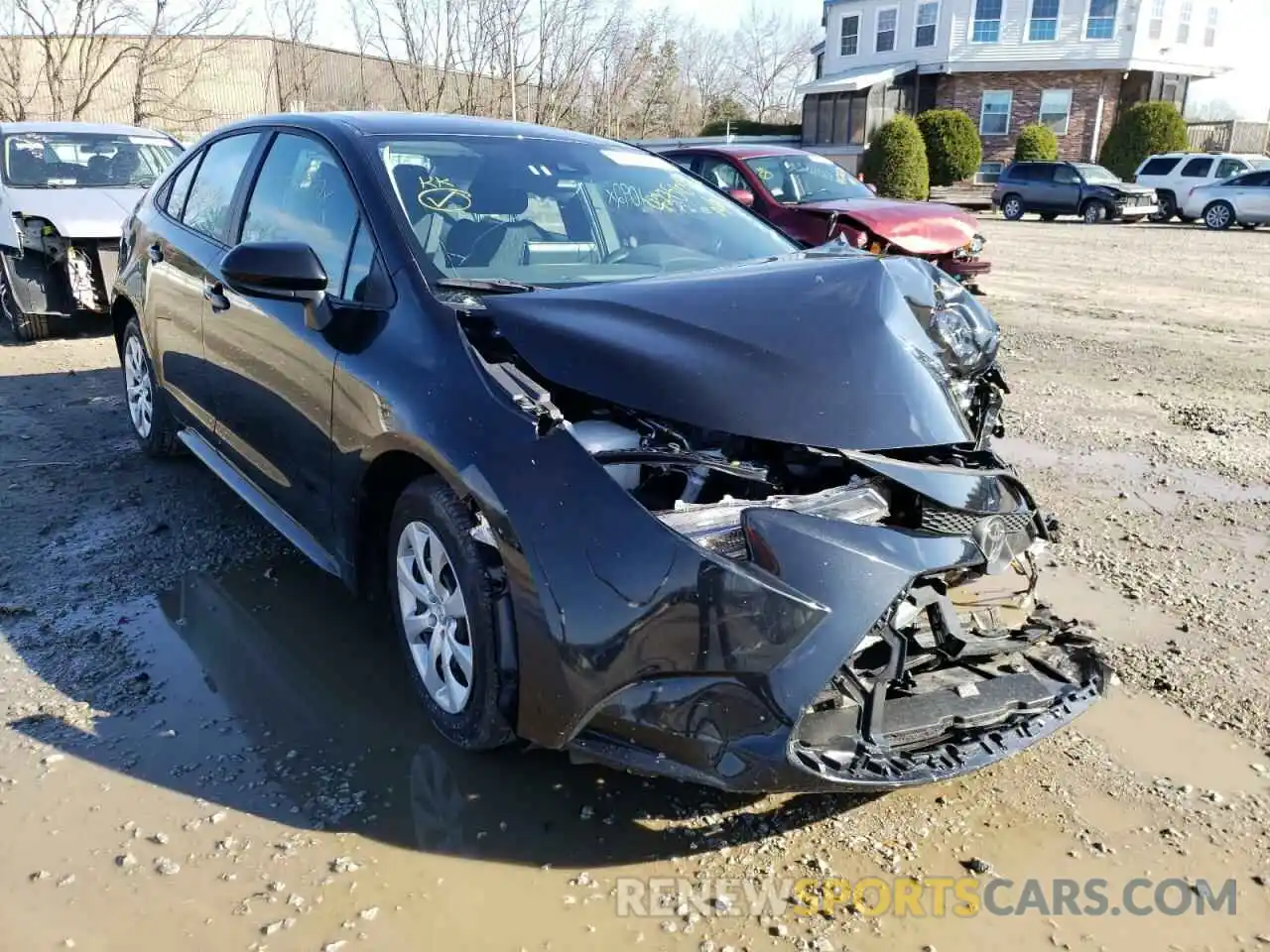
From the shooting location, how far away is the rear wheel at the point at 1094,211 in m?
25.2

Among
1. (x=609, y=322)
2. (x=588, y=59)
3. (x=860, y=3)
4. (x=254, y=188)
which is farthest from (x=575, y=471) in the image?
(x=860, y=3)

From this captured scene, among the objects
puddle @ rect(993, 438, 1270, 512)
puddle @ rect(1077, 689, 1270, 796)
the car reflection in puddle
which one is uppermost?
puddle @ rect(993, 438, 1270, 512)

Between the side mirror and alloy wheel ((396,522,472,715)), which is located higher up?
the side mirror

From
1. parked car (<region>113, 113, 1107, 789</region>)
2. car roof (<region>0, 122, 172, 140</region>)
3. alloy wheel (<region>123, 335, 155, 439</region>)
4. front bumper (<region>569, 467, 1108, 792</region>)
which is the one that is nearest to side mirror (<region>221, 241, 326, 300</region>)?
parked car (<region>113, 113, 1107, 789</region>)

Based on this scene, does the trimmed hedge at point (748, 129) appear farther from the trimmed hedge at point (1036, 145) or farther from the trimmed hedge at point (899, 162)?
the trimmed hedge at point (899, 162)

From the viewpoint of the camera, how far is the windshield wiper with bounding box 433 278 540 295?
2.97m

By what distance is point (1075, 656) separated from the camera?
2875 mm

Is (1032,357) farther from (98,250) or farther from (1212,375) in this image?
(98,250)

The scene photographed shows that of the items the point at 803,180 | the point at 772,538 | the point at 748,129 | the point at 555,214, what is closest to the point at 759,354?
the point at 772,538

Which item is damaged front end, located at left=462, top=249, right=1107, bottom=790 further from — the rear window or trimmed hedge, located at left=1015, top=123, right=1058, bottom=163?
trimmed hedge, located at left=1015, top=123, right=1058, bottom=163

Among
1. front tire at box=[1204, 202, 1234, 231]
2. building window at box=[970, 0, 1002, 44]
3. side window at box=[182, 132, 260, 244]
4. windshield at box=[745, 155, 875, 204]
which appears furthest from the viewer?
building window at box=[970, 0, 1002, 44]

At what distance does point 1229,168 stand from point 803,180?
1868cm

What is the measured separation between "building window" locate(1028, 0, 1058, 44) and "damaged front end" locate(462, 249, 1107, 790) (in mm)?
38263

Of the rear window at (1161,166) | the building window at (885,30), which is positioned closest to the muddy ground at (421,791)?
the rear window at (1161,166)
